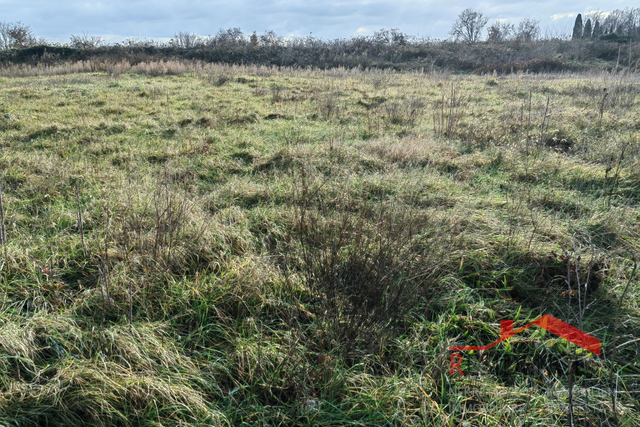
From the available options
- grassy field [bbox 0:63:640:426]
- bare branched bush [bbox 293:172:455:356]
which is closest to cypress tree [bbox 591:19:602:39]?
grassy field [bbox 0:63:640:426]

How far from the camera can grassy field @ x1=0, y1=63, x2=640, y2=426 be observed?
1938 millimetres

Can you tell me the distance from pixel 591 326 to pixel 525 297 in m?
0.44

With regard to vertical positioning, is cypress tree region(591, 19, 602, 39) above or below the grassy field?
above

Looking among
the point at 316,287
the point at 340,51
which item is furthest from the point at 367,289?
the point at 340,51

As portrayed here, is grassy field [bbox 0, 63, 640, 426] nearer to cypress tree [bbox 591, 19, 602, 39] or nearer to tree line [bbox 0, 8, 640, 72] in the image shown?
tree line [bbox 0, 8, 640, 72]

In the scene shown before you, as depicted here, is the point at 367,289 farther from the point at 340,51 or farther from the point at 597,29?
the point at 597,29

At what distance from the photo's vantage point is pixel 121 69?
57.0 ft

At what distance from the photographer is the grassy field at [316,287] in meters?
1.94

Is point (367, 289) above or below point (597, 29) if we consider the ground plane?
below

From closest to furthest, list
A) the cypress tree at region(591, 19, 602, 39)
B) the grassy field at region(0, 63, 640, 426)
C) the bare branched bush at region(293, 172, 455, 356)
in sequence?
the grassy field at region(0, 63, 640, 426), the bare branched bush at region(293, 172, 455, 356), the cypress tree at region(591, 19, 602, 39)

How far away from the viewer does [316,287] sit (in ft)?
8.16

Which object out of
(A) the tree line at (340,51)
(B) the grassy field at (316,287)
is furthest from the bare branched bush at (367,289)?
(A) the tree line at (340,51)

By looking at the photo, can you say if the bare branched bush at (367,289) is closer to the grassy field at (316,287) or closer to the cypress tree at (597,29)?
the grassy field at (316,287)

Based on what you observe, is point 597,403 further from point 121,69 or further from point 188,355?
point 121,69
